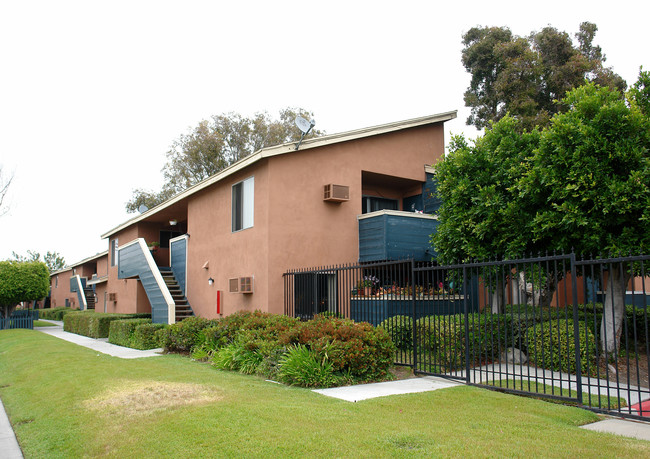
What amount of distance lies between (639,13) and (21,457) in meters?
14.6

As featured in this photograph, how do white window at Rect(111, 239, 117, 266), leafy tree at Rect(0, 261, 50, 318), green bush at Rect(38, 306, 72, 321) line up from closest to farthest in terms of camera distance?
leafy tree at Rect(0, 261, 50, 318) < white window at Rect(111, 239, 117, 266) < green bush at Rect(38, 306, 72, 321)

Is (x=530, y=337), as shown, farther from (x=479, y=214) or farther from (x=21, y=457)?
(x=21, y=457)

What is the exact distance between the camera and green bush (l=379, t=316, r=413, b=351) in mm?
10367

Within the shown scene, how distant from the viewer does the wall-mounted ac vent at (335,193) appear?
14.2 meters

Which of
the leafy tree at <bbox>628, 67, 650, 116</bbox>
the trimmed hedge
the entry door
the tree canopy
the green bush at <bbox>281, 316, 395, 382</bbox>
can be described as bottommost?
the trimmed hedge

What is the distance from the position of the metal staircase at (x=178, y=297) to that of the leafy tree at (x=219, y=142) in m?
15.2

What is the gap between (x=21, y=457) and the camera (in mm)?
5812

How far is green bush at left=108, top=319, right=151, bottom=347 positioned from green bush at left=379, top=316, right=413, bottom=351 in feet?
30.0

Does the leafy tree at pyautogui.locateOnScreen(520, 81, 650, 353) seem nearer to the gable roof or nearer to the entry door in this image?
the gable roof

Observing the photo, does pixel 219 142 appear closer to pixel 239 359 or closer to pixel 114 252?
pixel 114 252

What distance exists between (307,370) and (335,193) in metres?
6.60

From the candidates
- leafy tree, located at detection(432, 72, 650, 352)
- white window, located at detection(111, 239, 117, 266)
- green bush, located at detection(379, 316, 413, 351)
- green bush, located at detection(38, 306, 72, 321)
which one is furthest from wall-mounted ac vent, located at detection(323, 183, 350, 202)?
green bush, located at detection(38, 306, 72, 321)

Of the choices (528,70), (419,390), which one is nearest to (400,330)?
(419,390)

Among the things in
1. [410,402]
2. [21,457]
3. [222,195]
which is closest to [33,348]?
[222,195]
